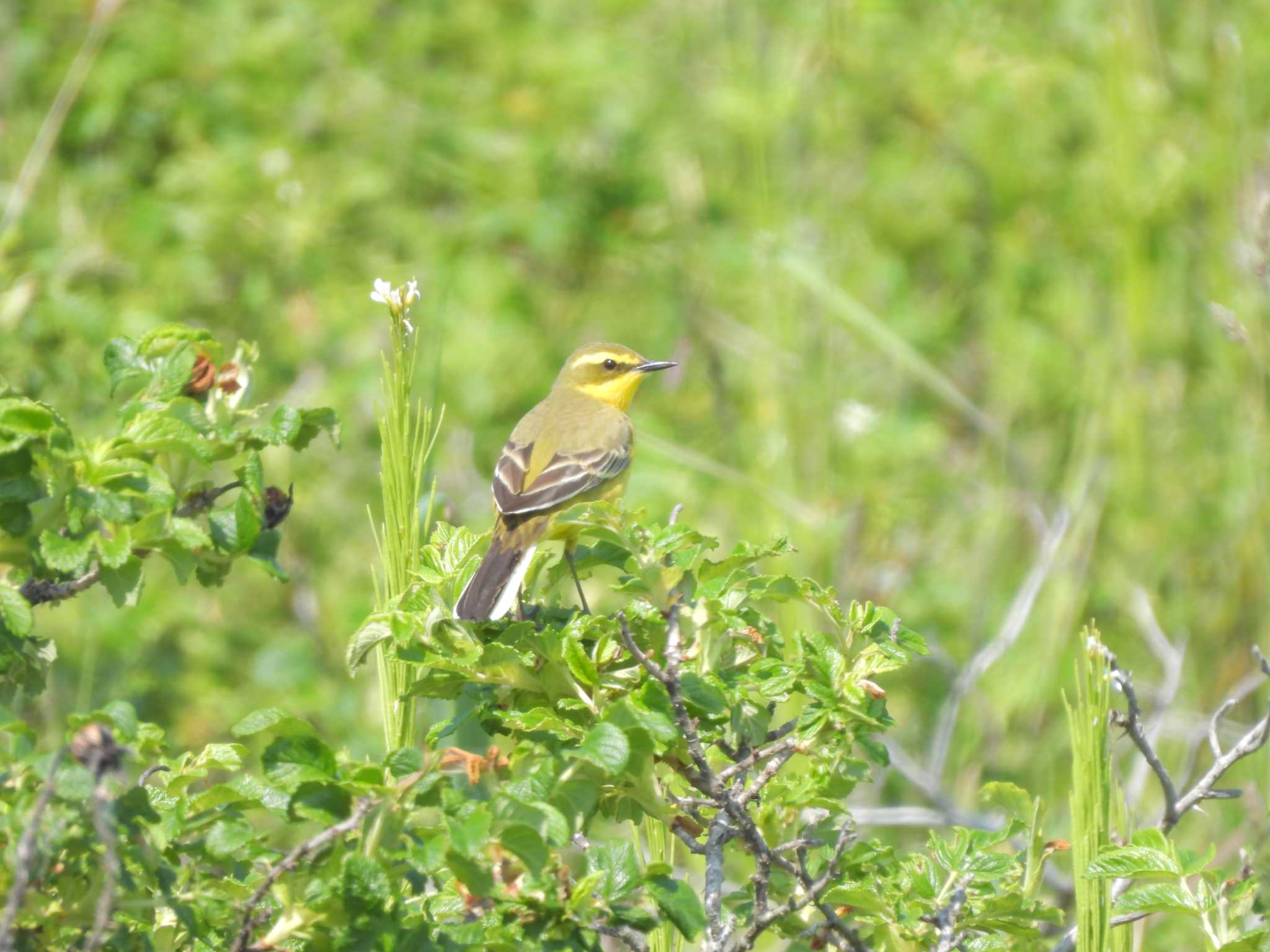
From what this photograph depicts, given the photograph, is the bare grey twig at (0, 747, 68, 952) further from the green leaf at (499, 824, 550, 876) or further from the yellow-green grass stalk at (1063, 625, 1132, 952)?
the yellow-green grass stalk at (1063, 625, 1132, 952)

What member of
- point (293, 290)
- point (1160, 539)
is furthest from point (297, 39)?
point (1160, 539)

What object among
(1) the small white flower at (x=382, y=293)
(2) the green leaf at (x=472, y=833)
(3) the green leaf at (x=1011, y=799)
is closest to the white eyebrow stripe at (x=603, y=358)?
(1) the small white flower at (x=382, y=293)

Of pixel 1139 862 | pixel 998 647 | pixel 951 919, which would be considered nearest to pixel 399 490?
pixel 951 919

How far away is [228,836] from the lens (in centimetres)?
190

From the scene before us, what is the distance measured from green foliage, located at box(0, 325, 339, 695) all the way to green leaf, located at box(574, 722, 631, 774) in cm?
60

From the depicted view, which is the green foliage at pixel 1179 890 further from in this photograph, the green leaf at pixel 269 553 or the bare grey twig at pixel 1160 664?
the bare grey twig at pixel 1160 664

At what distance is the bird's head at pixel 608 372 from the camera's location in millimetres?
5695

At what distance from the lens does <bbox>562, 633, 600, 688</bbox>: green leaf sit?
7.11 ft

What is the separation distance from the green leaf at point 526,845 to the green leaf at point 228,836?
1.14 ft

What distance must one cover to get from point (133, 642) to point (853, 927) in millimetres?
3830

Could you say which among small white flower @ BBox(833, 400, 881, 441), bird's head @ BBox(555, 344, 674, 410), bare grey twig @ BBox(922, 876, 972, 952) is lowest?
small white flower @ BBox(833, 400, 881, 441)

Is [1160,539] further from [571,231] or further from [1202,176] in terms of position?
[571,231]

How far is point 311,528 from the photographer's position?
628cm

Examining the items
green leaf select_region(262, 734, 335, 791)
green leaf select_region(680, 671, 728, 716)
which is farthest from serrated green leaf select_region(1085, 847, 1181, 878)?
green leaf select_region(262, 734, 335, 791)
